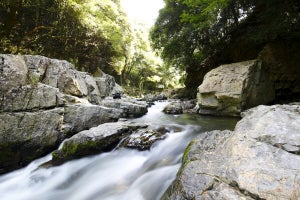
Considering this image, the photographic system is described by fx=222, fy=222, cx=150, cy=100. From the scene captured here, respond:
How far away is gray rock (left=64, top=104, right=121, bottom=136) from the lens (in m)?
6.54

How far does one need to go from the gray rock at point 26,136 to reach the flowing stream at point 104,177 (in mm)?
259

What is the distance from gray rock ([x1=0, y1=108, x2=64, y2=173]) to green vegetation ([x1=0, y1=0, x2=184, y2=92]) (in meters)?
6.97

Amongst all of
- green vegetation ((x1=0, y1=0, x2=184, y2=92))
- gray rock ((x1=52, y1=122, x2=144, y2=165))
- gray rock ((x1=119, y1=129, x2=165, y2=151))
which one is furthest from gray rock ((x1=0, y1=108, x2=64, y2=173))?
green vegetation ((x1=0, y1=0, x2=184, y2=92))

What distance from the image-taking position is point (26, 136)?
5586mm

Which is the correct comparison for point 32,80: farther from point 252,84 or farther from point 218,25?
point 218,25

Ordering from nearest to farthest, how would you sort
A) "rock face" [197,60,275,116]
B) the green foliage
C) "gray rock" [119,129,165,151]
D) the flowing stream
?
the flowing stream < "gray rock" [119,129,165,151] < "rock face" [197,60,275,116] < the green foliage

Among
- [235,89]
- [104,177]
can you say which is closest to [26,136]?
[104,177]

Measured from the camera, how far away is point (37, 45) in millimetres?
13133

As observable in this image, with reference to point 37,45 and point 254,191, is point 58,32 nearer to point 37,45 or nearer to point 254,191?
point 37,45

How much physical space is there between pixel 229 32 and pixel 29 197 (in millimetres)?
11219

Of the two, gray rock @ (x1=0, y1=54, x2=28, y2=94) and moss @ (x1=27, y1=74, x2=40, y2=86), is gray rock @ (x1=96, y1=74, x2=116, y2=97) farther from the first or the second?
gray rock @ (x1=0, y1=54, x2=28, y2=94)

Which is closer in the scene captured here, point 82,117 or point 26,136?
point 26,136

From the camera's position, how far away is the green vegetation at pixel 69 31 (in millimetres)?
11398

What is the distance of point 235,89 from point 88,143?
5.90 m
